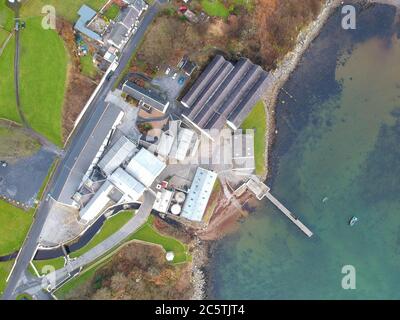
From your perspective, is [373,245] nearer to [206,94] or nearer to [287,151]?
[287,151]

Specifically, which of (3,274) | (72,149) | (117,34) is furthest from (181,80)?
(3,274)

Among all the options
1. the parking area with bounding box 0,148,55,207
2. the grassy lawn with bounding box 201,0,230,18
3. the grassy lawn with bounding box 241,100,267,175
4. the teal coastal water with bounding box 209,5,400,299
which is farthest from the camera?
the teal coastal water with bounding box 209,5,400,299

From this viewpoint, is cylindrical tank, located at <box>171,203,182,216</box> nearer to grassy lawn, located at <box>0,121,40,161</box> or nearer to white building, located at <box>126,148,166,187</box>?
white building, located at <box>126,148,166,187</box>

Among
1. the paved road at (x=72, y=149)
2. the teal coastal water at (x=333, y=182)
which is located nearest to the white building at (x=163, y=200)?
the teal coastal water at (x=333, y=182)

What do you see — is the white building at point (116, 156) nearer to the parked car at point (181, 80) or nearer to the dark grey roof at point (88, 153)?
the dark grey roof at point (88, 153)

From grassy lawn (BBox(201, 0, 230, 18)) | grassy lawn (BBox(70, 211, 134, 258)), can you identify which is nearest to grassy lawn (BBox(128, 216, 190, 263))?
grassy lawn (BBox(70, 211, 134, 258))

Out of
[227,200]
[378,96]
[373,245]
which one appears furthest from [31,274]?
[378,96]

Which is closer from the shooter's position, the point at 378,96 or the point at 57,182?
the point at 57,182
